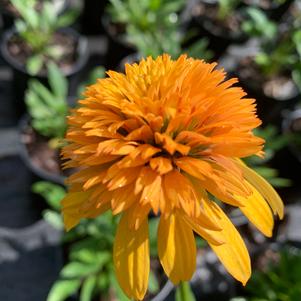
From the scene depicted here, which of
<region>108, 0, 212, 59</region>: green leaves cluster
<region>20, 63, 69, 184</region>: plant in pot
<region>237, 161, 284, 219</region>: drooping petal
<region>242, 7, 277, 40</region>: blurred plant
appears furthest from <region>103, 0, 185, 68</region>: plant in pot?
<region>237, 161, 284, 219</region>: drooping petal

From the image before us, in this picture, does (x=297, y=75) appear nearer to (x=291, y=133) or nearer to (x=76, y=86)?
(x=291, y=133)

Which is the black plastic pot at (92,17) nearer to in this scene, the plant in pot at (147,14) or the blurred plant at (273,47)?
the plant in pot at (147,14)

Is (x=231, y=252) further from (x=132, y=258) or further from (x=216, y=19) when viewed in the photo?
(x=216, y=19)

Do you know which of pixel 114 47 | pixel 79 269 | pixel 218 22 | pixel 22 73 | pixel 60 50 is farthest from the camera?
pixel 218 22

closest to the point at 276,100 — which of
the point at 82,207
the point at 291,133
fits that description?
the point at 291,133

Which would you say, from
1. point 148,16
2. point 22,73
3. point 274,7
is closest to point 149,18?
point 148,16

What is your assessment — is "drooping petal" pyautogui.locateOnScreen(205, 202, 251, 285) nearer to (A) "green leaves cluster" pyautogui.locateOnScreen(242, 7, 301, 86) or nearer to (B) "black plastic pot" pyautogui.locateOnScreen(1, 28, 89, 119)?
(A) "green leaves cluster" pyautogui.locateOnScreen(242, 7, 301, 86)
